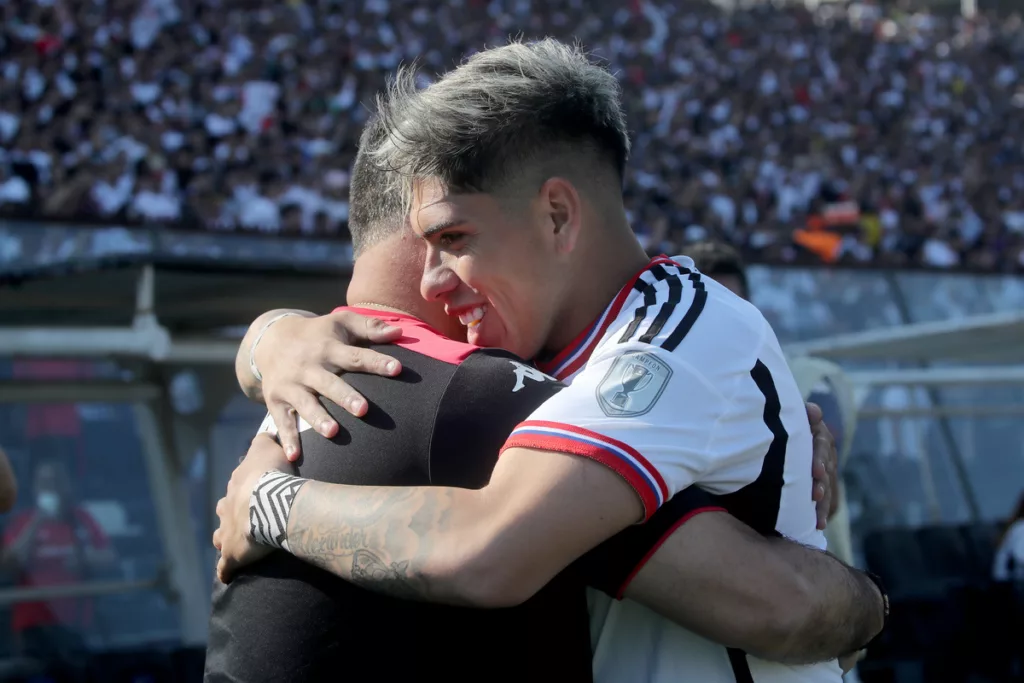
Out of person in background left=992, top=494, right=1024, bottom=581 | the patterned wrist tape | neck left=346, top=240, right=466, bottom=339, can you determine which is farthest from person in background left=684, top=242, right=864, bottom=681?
person in background left=992, top=494, right=1024, bottom=581

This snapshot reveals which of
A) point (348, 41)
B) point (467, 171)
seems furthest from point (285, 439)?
point (348, 41)

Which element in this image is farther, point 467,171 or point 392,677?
point 467,171

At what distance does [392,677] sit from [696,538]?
0.43 meters

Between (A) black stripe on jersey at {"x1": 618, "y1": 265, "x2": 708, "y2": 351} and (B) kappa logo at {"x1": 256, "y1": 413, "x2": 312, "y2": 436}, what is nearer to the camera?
(A) black stripe on jersey at {"x1": 618, "y1": 265, "x2": 708, "y2": 351}

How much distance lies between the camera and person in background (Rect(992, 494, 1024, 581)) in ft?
19.9

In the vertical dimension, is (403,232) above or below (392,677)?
above

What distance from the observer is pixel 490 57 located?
1.67m

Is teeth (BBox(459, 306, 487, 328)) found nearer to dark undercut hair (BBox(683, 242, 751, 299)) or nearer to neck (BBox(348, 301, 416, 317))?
neck (BBox(348, 301, 416, 317))

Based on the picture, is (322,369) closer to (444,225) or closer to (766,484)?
(444,225)

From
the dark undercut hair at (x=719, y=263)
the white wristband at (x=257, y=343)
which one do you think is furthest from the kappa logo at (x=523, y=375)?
the dark undercut hair at (x=719, y=263)

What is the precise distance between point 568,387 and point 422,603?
338 millimetres

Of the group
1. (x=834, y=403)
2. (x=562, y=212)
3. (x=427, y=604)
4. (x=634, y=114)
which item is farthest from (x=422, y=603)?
(x=634, y=114)

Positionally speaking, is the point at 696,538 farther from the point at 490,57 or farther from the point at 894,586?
the point at 894,586

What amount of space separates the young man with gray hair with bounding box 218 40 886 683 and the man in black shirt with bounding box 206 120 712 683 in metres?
0.05
